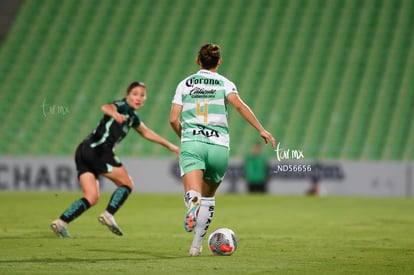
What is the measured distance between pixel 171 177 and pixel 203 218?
14476 millimetres

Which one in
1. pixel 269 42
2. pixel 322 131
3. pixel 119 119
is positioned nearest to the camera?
pixel 119 119

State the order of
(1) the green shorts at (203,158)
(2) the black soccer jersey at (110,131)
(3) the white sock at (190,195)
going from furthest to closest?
(2) the black soccer jersey at (110,131) → (1) the green shorts at (203,158) → (3) the white sock at (190,195)

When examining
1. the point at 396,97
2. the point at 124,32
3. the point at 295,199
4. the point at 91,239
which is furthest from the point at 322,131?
the point at 91,239

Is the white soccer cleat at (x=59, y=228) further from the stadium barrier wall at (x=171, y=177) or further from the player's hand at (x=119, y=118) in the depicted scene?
the stadium barrier wall at (x=171, y=177)

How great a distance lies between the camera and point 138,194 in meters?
22.4

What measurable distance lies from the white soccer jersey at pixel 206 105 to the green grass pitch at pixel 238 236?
3.89 ft

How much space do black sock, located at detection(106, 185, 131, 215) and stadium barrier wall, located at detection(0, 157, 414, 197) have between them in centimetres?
1166

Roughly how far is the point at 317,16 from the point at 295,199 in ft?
31.2

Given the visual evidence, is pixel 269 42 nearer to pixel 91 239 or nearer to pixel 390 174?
pixel 390 174

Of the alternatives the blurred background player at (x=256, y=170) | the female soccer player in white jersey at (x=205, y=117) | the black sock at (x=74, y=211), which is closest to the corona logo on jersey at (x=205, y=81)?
the female soccer player in white jersey at (x=205, y=117)

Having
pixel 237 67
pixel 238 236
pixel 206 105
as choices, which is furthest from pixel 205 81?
pixel 237 67

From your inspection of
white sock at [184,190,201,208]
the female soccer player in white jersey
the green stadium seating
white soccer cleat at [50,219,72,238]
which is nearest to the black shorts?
white soccer cleat at [50,219,72,238]

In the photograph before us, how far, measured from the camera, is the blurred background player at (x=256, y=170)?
2200 cm

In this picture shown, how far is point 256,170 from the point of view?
869 inches
